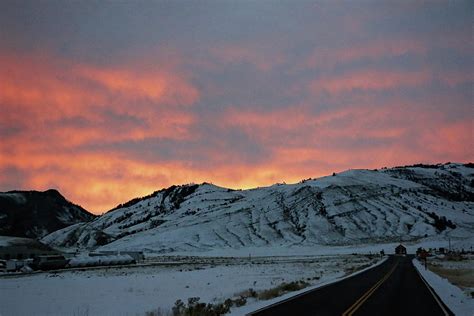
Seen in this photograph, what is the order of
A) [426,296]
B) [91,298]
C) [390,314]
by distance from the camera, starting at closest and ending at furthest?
[390,314] < [426,296] < [91,298]

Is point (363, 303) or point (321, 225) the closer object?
point (363, 303)

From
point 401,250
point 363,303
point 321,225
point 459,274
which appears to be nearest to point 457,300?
point 363,303

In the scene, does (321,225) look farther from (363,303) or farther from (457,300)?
(363,303)

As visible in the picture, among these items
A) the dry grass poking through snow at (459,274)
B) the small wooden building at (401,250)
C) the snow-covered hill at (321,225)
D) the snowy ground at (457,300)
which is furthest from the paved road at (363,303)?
the snow-covered hill at (321,225)

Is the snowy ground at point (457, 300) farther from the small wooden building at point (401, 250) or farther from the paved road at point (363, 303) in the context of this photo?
the small wooden building at point (401, 250)

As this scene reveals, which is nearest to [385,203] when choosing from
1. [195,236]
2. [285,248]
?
[285,248]

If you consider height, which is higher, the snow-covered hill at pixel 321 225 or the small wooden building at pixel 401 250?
the snow-covered hill at pixel 321 225

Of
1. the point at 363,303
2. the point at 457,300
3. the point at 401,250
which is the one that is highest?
the point at 401,250

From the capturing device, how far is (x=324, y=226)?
171 m

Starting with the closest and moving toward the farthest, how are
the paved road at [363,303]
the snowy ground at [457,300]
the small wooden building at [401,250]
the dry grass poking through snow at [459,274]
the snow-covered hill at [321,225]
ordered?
1. the paved road at [363,303]
2. the snowy ground at [457,300]
3. the dry grass poking through snow at [459,274]
4. the small wooden building at [401,250]
5. the snow-covered hill at [321,225]

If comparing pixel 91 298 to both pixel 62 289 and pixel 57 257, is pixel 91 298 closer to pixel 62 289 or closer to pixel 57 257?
pixel 62 289

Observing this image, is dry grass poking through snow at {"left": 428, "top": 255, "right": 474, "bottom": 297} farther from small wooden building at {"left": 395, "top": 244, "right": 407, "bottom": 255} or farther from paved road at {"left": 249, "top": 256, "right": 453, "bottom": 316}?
small wooden building at {"left": 395, "top": 244, "right": 407, "bottom": 255}

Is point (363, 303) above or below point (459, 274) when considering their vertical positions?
above

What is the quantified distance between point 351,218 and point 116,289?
14848 cm
